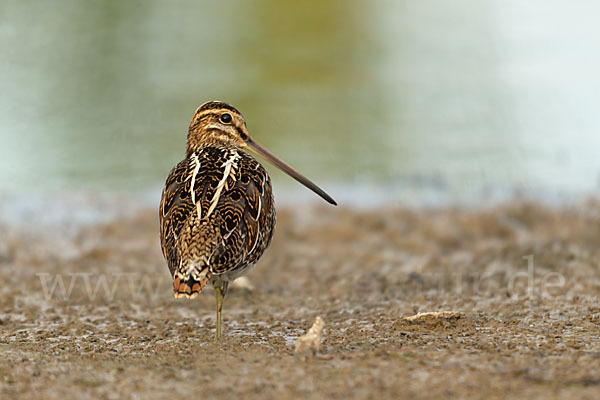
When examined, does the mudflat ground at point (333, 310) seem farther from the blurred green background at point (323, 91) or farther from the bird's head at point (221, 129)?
the blurred green background at point (323, 91)

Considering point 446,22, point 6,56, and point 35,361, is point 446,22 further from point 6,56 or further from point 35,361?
point 35,361

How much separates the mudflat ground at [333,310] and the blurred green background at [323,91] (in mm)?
1452

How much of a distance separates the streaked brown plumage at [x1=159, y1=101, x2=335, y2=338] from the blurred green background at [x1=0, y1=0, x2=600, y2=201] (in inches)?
153

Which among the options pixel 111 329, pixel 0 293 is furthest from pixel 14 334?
pixel 0 293

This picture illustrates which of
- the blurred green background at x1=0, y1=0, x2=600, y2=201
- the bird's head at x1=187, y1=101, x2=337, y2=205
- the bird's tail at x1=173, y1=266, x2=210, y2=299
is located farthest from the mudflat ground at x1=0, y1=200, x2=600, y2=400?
the blurred green background at x1=0, y1=0, x2=600, y2=201

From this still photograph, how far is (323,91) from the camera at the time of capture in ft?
44.9

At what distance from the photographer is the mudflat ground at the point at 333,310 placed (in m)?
3.59

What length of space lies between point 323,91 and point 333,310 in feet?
28.6

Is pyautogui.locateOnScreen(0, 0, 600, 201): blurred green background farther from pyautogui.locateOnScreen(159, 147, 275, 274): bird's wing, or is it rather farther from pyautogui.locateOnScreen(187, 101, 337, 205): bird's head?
pyautogui.locateOnScreen(159, 147, 275, 274): bird's wing

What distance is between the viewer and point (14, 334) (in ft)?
16.1

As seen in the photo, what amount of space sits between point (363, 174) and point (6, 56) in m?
8.87

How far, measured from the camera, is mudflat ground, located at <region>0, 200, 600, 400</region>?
3590mm

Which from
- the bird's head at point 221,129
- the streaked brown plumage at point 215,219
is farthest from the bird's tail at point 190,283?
the bird's head at point 221,129

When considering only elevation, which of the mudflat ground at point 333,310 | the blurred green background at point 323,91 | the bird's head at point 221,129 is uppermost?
the blurred green background at point 323,91
